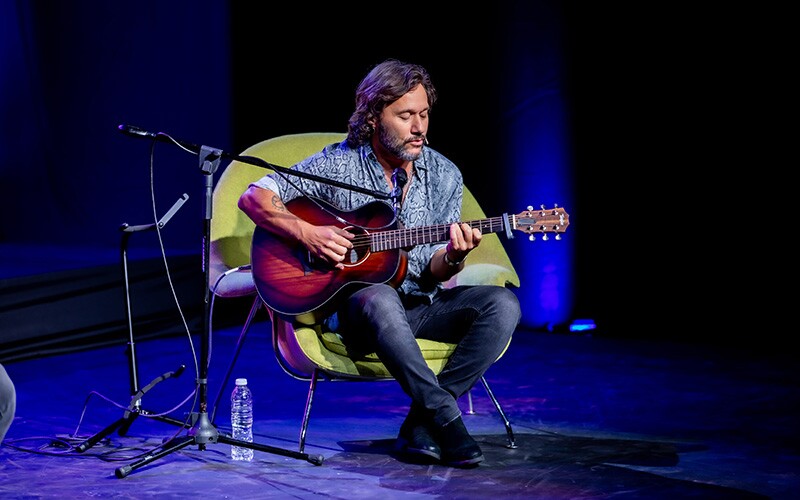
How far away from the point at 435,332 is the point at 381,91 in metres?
0.90

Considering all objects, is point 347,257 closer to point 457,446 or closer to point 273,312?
point 273,312

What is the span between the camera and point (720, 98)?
607 centimetres

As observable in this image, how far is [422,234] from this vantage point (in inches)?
147

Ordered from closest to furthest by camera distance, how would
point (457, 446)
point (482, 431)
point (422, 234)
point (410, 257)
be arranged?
point (457, 446) < point (422, 234) < point (410, 257) < point (482, 431)

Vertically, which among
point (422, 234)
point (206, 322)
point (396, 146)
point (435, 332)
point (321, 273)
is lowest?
point (435, 332)

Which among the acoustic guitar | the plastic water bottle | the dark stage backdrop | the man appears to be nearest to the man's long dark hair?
the man

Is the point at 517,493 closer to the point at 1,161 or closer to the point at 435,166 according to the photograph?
the point at 435,166

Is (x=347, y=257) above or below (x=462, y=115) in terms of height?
below

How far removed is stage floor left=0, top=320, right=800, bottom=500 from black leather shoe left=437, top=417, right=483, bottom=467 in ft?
0.12

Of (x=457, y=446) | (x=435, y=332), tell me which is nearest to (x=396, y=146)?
(x=435, y=332)

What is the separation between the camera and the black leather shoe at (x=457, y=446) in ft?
11.8

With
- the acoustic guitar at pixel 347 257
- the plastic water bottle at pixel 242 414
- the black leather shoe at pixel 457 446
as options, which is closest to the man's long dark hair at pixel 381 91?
the acoustic guitar at pixel 347 257

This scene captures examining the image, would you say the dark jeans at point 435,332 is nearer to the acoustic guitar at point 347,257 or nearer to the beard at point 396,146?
the acoustic guitar at point 347,257

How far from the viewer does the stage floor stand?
136 inches
